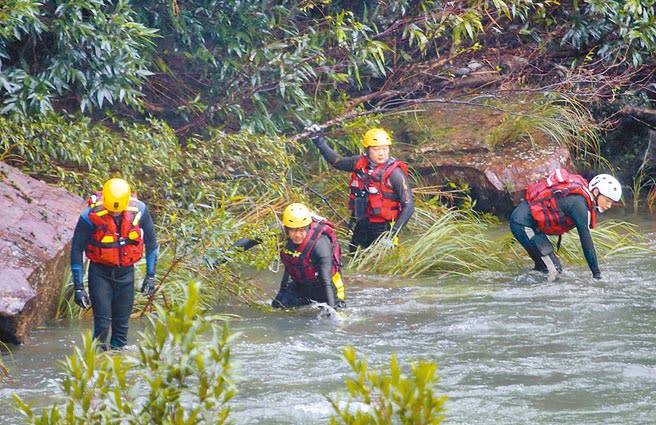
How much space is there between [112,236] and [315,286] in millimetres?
2317

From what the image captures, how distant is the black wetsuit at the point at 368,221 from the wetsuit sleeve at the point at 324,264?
238 cm

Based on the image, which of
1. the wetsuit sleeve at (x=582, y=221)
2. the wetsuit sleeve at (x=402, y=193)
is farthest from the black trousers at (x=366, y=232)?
the wetsuit sleeve at (x=582, y=221)

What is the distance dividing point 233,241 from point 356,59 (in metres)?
4.12

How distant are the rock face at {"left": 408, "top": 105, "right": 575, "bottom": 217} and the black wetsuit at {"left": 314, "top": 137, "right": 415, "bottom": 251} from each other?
2231mm

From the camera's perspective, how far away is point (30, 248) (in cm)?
877

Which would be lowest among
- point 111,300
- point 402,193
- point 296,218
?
point 111,300

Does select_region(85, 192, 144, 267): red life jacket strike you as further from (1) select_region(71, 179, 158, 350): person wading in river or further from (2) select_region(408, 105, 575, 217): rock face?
(2) select_region(408, 105, 575, 217): rock face

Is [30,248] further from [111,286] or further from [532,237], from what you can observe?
[532,237]

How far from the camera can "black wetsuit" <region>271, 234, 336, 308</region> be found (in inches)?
370

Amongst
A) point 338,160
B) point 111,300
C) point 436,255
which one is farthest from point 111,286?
point 436,255

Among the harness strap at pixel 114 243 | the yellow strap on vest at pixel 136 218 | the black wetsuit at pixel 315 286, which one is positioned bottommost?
the black wetsuit at pixel 315 286

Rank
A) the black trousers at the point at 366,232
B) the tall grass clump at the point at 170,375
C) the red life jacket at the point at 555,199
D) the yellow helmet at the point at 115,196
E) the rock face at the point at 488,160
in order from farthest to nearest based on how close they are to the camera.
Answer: the rock face at the point at 488,160, the black trousers at the point at 366,232, the red life jacket at the point at 555,199, the yellow helmet at the point at 115,196, the tall grass clump at the point at 170,375

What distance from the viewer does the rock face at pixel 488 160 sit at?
552 inches

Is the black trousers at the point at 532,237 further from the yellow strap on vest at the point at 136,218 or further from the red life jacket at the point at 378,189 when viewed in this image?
the yellow strap on vest at the point at 136,218
